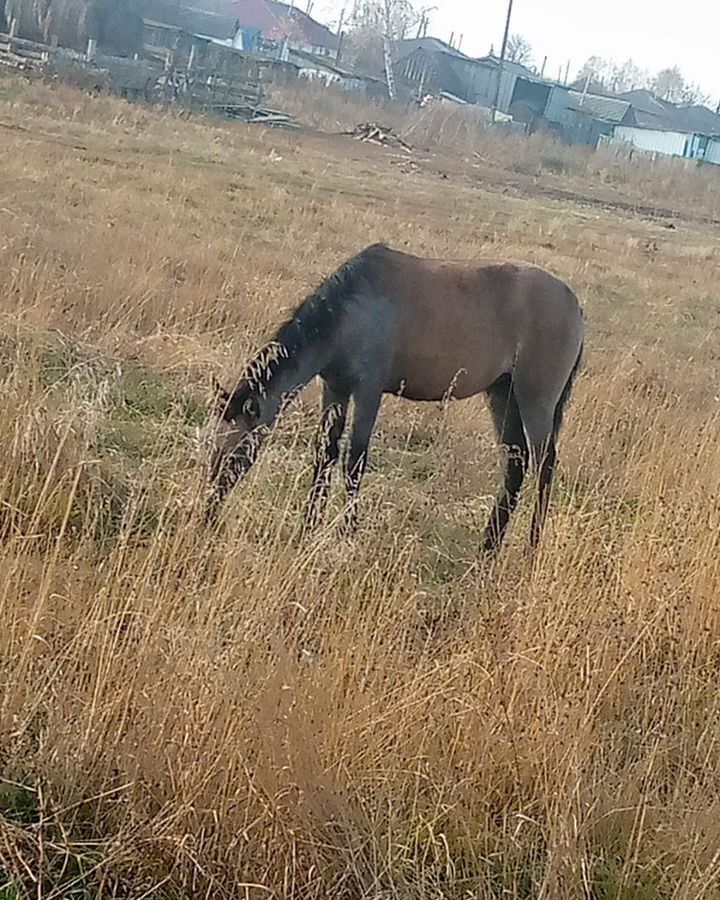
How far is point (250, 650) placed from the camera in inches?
114

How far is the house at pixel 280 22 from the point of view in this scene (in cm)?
9144

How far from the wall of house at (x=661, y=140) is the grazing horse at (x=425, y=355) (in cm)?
6532

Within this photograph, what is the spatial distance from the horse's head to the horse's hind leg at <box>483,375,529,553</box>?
1.30 m

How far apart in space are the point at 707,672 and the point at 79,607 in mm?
2173

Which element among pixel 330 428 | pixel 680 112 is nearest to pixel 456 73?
pixel 680 112

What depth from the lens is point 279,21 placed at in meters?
95.9

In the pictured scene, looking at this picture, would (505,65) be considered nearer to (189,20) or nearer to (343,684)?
(189,20)

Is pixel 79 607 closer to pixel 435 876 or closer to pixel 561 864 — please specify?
pixel 435 876

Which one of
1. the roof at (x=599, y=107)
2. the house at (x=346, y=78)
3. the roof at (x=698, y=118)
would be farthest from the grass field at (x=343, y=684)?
the roof at (x=698, y=118)

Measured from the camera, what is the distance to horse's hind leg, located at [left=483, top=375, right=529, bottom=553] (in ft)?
17.2

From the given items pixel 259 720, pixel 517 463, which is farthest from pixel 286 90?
pixel 259 720

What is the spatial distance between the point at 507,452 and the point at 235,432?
1.70 meters

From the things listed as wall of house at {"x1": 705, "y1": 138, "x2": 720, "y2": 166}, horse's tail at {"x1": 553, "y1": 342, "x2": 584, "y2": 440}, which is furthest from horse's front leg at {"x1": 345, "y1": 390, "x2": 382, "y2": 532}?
wall of house at {"x1": 705, "y1": 138, "x2": 720, "y2": 166}

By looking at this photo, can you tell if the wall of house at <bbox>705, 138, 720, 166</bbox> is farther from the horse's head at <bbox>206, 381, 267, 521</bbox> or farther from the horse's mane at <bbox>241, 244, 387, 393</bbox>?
the horse's head at <bbox>206, 381, 267, 521</bbox>
